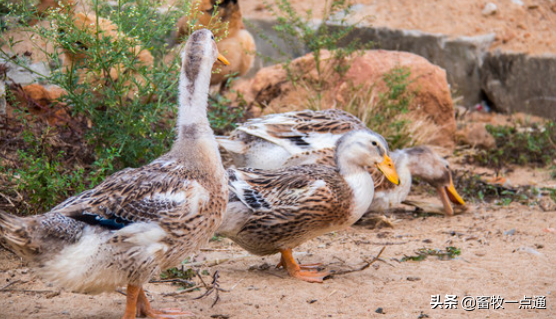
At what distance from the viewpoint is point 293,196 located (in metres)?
4.45

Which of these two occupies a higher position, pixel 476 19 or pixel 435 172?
pixel 476 19

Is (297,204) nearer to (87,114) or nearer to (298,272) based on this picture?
(298,272)

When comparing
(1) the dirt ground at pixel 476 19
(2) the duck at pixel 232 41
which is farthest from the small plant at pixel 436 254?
(1) the dirt ground at pixel 476 19

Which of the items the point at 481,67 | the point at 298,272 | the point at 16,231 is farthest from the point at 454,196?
the point at 481,67

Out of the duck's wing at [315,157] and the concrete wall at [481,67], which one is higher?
the duck's wing at [315,157]

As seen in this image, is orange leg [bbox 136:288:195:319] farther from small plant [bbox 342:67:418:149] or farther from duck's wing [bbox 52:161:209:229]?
small plant [bbox 342:67:418:149]

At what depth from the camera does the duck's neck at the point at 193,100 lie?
11.7 feet

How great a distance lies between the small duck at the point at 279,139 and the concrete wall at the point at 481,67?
4801 millimetres

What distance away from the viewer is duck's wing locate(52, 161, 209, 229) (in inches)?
129

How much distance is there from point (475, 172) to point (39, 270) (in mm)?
5757

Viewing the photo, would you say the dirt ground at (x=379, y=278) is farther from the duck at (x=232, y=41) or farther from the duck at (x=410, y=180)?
the duck at (x=232, y=41)

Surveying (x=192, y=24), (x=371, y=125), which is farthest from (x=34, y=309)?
(x=371, y=125)

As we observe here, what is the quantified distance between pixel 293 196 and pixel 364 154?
0.63 meters

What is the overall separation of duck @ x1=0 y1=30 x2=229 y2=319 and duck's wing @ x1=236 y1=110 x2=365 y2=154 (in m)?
2.01
